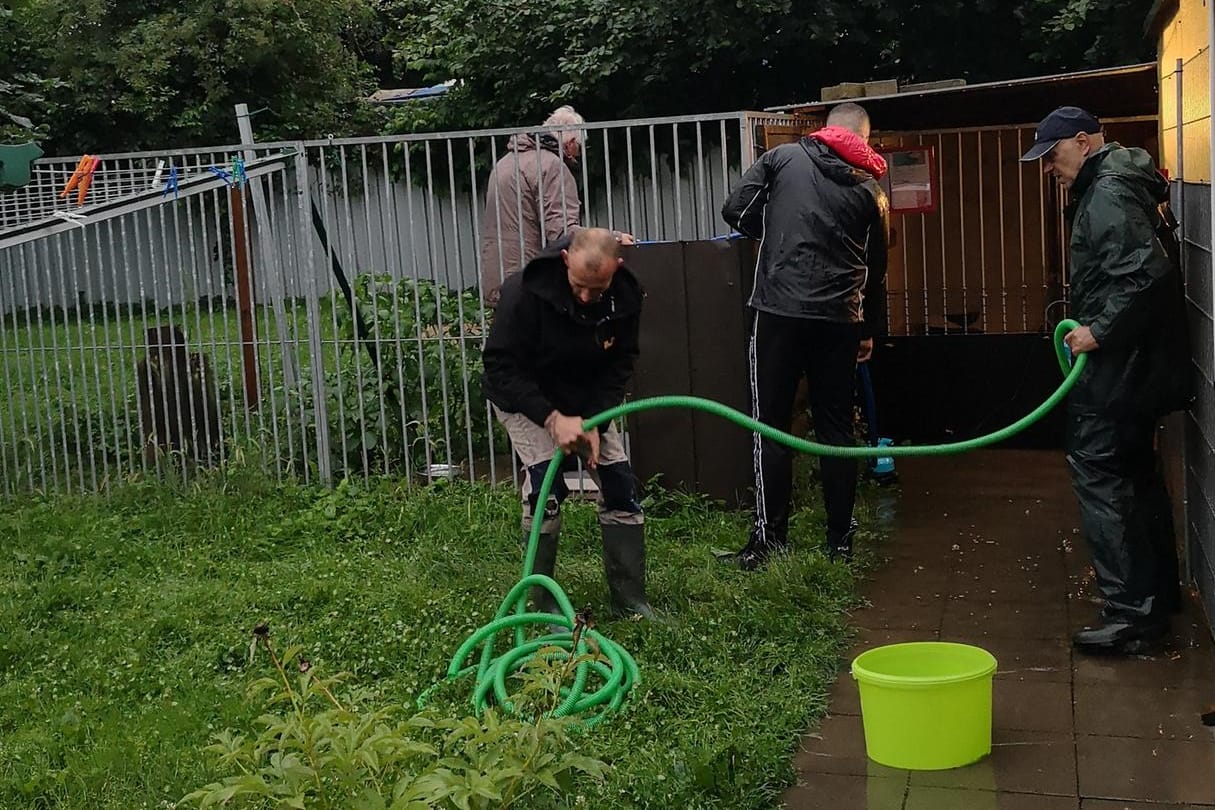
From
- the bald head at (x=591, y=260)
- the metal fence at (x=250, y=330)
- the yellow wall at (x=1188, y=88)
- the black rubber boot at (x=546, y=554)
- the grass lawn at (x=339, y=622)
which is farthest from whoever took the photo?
the metal fence at (x=250, y=330)

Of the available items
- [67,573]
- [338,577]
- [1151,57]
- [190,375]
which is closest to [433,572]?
[338,577]

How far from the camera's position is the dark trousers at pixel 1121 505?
511cm

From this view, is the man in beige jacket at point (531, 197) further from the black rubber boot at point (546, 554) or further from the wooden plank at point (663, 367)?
the black rubber boot at point (546, 554)

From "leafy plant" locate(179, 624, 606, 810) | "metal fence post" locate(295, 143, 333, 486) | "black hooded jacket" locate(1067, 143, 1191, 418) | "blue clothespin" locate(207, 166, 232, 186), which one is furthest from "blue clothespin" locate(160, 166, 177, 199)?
"black hooded jacket" locate(1067, 143, 1191, 418)

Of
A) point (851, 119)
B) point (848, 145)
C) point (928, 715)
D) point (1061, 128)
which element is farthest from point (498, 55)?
point (928, 715)

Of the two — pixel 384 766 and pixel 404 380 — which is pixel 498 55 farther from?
pixel 384 766

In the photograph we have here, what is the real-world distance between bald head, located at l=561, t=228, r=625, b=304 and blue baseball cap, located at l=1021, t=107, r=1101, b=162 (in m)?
1.63

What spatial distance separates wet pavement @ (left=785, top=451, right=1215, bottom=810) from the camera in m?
4.13

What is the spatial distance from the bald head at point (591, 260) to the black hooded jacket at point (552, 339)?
0.25ft

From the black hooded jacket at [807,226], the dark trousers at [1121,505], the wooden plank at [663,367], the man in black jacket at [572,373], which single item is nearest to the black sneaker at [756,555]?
the man in black jacket at [572,373]

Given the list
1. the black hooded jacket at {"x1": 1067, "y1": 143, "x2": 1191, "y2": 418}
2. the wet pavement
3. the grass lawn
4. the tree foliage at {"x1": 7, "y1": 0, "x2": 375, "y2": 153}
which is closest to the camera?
the wet pavement

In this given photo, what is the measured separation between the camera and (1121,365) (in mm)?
5023

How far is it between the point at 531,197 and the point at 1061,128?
3.07 metres

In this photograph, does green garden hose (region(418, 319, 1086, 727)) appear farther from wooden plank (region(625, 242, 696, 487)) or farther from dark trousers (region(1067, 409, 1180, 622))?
wooden plank (region(625, 242, 696, 487))
